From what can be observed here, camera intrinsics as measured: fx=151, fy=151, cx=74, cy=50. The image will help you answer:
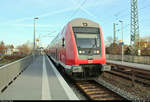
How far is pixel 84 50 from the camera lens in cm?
789

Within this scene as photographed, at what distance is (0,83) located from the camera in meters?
5.52

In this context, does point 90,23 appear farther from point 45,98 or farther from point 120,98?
point 45,98

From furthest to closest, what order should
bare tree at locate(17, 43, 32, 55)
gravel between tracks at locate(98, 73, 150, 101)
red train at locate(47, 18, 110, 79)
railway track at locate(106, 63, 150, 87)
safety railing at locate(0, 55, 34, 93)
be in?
bare tree at locate(17, 43, 32, 55) → railway track at locate(106, 63, 150, 87) → red train at locate(47, 18, 110, 79) → gravel between tracks at locate(98, 73, 150, 101) → safety railing at locate(0, 55, 34, 93)

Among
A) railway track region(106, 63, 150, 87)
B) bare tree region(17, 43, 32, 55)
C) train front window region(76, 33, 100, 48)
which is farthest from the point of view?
bare tree region(17, 43, 32, 55)

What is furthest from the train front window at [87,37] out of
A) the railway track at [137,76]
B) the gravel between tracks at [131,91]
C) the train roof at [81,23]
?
the railway track at [137,76]

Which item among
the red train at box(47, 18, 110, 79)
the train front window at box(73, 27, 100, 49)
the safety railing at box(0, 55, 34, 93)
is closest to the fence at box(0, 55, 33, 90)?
the safety railing at box(0, 55, 34, 93)

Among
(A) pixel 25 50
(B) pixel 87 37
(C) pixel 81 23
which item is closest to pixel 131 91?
(B) pixel 87 37

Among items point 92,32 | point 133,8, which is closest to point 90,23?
point 92,32

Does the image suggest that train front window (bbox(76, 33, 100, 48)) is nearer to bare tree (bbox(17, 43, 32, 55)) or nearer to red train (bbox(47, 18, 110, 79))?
red train (bbox(47, 18, 110, 79))

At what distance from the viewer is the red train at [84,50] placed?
7.73 m

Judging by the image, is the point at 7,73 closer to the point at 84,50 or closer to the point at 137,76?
the point at 84,50

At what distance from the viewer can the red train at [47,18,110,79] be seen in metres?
7.73

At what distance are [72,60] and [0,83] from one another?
3494 millimetres

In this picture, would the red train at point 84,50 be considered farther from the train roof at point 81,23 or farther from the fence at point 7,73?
the fence at point 7,73
